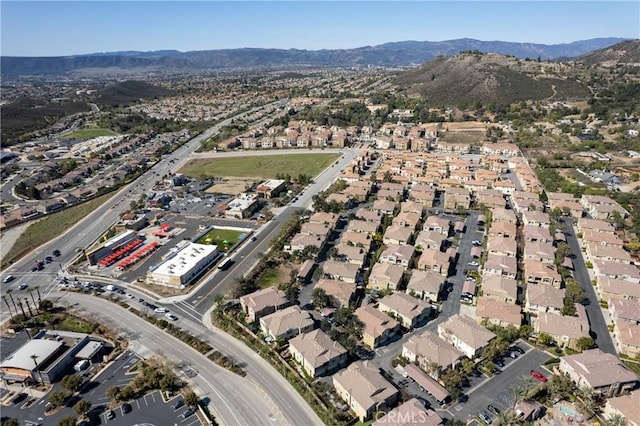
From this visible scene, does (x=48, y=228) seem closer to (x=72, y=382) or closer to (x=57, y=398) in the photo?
(x=72, y=382)

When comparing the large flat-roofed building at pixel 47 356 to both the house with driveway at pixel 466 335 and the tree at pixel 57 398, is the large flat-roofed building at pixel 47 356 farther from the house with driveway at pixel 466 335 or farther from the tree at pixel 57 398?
the house with driveway at pixel 466 335

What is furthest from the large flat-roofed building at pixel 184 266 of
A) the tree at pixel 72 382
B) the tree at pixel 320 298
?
the tree at pixel 320 298

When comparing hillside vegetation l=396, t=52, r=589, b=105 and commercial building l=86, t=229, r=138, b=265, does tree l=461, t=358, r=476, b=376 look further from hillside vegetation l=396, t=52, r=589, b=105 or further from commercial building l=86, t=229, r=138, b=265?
hillside vegetation l=396, t=52, r=589, b=105

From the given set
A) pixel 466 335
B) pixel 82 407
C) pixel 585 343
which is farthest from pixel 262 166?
pixel 585 343

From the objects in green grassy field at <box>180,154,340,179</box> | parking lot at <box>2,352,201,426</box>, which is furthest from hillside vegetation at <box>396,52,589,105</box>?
parking lot at <box>2,352,201,426</box>

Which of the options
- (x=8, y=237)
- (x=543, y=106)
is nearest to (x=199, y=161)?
(x=8, y=237)
